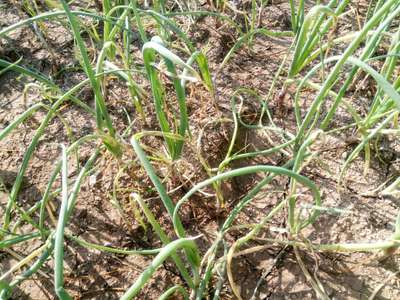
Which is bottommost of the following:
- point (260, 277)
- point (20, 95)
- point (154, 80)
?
point (260, 277)

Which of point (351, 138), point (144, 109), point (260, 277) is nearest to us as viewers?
point (260, 277)

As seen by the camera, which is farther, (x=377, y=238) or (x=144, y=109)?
(x=144, y=109)

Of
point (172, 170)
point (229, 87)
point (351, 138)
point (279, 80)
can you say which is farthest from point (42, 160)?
point (351, 138)

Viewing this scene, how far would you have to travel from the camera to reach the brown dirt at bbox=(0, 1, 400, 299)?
30.2 inches

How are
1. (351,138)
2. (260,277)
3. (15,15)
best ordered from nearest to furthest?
1. (260,277)
2. (351,138)
3. (15,15)

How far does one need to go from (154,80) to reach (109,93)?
1.52ft

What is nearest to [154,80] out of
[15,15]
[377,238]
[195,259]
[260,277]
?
[195,259]

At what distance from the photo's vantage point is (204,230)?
854 mm

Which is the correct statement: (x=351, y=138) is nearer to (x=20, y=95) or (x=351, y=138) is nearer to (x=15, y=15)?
(x=20, y=95)

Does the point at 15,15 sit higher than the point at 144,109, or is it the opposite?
the point at 15,15

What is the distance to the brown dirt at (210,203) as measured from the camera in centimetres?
77

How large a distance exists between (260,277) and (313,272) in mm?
108

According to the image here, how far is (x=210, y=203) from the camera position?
2.84 ft

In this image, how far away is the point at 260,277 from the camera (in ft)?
2.55
